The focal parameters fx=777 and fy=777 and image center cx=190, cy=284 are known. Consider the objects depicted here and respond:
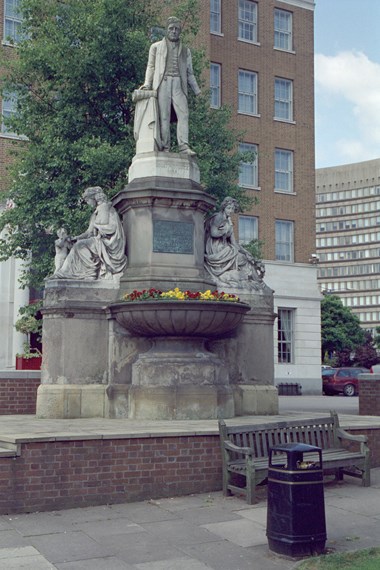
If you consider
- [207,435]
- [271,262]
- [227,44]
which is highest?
[227,44]

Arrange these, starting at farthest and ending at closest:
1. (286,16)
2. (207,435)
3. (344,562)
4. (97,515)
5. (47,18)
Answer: (286,16)
(47,18)
(207,435)
(97,515)
(344,562)

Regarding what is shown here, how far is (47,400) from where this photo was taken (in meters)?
12.7

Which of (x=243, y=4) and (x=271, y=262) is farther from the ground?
(x=243, y=4)

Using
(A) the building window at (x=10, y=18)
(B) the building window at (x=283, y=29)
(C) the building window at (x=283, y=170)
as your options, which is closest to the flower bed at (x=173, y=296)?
(A) the building window at (x=10, y=18)

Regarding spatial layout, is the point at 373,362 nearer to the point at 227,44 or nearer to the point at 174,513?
the point at 227,44

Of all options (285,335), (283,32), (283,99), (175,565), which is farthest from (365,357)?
(175,565)

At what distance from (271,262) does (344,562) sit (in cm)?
3472

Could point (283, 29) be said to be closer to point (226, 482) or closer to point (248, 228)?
point (248, 228)

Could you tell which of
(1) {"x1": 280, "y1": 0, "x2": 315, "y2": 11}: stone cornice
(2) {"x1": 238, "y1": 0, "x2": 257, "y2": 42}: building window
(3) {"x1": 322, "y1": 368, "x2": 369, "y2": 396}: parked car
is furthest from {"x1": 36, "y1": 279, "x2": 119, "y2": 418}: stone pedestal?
(1) {"x1": 280, "y1": 0, "x2": 315, "y2": 11}: stone cornice

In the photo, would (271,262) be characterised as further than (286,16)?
No

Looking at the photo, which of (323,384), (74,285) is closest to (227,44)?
(323,384)

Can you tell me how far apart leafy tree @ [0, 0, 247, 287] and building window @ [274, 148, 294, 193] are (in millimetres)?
19374

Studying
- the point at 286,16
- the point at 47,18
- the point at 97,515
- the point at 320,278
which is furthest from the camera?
the point at 320,278

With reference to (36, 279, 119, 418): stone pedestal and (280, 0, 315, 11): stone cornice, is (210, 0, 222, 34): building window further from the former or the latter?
(36, 279, 119, 418): stone pedestal
